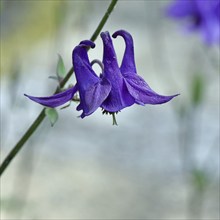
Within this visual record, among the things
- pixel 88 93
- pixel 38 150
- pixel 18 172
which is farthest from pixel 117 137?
pixel 88 93

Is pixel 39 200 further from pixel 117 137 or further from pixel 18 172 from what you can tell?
pixel 117 137

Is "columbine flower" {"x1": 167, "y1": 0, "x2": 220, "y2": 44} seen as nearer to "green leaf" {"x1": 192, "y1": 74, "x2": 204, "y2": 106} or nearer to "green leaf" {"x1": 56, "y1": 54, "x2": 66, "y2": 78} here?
"green leaf" {"x1": 192, "y1": 74, "x2": 204, "y2": 106}

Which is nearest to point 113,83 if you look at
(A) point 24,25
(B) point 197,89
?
(B) point 197,89

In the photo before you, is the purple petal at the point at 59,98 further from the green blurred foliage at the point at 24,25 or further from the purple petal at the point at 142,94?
the green blurred foliage at the point at 24,25

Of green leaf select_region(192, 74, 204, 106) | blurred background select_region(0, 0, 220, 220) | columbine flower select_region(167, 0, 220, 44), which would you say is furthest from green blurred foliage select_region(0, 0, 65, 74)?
green leaf select_region(192, 74, 204, 106)

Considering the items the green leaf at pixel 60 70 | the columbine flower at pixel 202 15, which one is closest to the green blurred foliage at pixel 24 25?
the columbine flower at pixel 202 15

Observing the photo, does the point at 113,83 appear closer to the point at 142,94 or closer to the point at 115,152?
the point at 142,94

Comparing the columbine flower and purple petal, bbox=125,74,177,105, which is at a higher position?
the columbine flower

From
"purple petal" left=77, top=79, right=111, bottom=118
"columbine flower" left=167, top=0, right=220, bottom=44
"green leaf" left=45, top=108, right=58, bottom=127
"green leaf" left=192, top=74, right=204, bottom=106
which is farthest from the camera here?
"columbine flower" left=167, top=0, right=220, bottom=44
